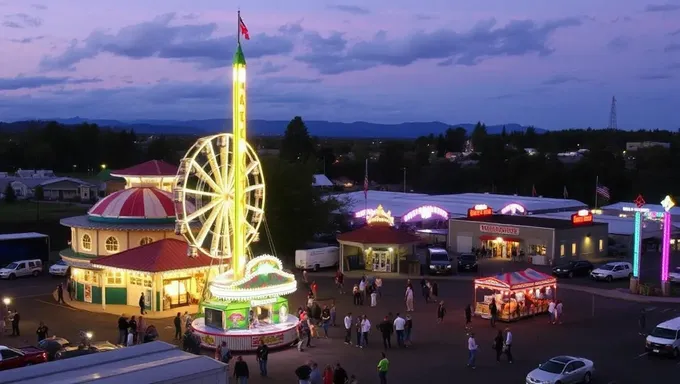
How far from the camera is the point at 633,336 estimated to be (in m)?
28.2

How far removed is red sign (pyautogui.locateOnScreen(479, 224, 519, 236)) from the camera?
49969 mm

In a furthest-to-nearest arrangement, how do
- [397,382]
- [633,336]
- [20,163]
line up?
[20,163], [633,336], [397,382]

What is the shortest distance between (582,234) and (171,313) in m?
28.8

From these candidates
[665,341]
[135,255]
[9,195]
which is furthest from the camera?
[9,195]

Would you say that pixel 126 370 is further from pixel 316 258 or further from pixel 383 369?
pixel 316 258

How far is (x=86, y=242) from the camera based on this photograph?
125 ft

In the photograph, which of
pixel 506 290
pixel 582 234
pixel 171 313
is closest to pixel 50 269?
pixel 171 313

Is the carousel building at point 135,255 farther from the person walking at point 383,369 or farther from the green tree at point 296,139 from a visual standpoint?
the green tree at point 296,139

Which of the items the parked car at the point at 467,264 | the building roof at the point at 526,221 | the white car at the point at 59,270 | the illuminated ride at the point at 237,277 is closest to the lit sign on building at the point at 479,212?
the building roof at the point at 526,221

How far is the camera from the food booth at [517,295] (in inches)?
1220

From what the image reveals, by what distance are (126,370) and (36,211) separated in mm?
68066

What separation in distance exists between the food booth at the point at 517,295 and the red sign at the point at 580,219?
18559 mm

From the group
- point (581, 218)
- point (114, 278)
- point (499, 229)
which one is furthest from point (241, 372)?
point (581, 218)

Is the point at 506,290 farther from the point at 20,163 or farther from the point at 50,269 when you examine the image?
the point at 20,163
